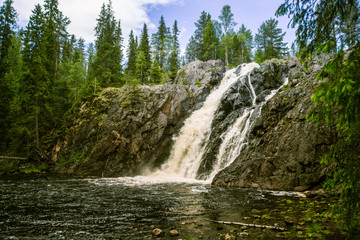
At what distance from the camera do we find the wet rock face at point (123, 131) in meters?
22.0

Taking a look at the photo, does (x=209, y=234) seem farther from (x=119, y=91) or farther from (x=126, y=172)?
(x=119, y=91)

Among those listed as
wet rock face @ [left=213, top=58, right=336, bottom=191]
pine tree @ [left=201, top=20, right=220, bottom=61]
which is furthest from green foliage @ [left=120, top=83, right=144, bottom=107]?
pine tree @ [left=201, top=20, right=220, bottom=61]

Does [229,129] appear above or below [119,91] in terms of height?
below

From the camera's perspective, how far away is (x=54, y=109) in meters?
26.4

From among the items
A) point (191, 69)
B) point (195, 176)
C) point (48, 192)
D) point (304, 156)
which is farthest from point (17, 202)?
point (191, 69)

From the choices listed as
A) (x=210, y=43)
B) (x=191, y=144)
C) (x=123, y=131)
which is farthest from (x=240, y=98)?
(x=210, y=43)

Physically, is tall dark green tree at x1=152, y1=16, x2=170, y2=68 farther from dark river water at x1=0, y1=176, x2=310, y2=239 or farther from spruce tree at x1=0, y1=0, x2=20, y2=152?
dark river water at x1=0, y1=176, x2=310, y2=239

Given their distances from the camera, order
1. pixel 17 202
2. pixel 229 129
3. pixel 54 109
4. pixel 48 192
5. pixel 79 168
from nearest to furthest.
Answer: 1. pixel 17 202
2. pixel 48 192
3. pixel 229 129
4. pixel 79 168
5. pixel 54 109

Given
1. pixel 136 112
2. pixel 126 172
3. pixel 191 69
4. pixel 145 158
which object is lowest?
pixel 126 172

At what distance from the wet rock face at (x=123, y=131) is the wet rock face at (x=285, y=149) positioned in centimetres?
1080

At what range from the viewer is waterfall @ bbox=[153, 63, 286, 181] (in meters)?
17.2

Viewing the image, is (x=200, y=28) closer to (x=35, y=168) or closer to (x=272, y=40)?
(x=272, y=40)

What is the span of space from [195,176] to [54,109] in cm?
2074

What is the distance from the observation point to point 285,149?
519 inches
